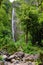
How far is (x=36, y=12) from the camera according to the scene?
1873cm

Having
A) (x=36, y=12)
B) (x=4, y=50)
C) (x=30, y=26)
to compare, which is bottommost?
(x=4, y=50)

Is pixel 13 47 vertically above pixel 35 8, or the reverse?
pixel 35 8

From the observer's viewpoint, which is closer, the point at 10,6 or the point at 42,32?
the point at 42,32

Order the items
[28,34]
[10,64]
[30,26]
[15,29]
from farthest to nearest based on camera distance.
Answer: [15,29] → [28,34] → [30,26] → [10,64]

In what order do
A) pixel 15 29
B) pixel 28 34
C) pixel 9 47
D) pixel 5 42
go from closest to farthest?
pixel 9 47
pixel 5 42
pixel 28 34
pixel 15 29

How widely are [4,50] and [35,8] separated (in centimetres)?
531

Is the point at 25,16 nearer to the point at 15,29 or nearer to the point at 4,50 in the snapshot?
the point at 4,50

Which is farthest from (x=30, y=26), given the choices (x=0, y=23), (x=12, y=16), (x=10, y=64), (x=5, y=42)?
(x=12, y=16)

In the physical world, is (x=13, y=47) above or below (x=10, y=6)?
below

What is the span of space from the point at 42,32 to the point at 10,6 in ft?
36.9

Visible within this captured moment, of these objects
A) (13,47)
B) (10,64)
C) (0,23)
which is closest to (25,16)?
(13,47)

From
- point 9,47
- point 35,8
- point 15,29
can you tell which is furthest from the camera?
point 15,29

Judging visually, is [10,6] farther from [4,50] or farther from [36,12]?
[4,50]

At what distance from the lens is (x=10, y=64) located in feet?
35.8
